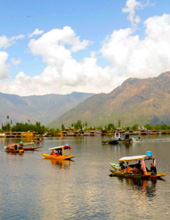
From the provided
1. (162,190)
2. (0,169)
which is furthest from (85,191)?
(0,169)

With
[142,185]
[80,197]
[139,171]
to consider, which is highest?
[139,171]

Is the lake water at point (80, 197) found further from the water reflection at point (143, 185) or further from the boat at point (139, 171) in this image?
the boat at point (139, 171)

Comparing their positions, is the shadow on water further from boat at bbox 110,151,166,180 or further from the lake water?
boat at bbox 110,151,166,180

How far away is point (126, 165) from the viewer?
64.9 m

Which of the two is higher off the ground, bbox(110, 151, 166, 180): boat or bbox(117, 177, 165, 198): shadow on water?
bbox(110, 151, 166, 180): boat

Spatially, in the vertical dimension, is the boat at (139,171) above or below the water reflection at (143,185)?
above

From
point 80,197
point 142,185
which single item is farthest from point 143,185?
point 80,197

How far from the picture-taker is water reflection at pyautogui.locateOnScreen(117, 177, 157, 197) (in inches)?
1989

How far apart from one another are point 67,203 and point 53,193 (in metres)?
6.52

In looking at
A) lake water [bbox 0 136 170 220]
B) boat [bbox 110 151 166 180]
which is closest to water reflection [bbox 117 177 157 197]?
lake water [bbox 0 136 170 220]

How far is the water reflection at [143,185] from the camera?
50.5m

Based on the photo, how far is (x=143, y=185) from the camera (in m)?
55.6

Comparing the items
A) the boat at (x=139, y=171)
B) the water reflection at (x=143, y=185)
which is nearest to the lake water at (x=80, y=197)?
the water reflection at (x=143, y=185)

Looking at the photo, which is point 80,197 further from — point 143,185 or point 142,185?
point 143,185
